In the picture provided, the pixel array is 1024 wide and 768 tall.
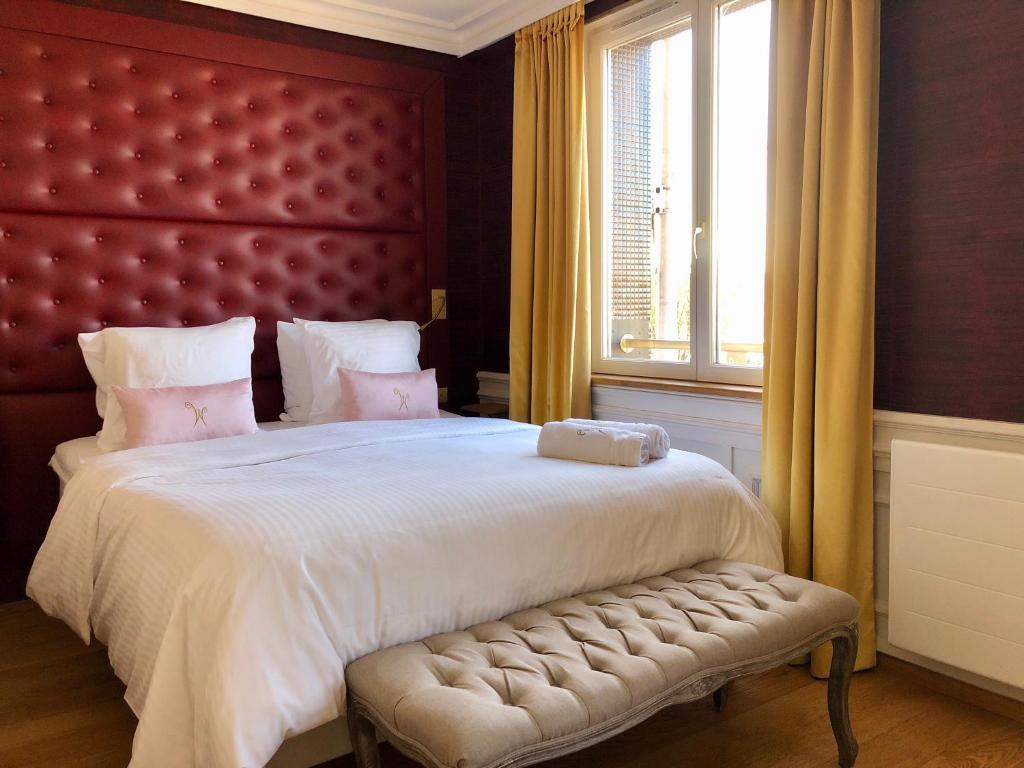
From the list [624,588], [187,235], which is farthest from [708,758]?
[187,235]

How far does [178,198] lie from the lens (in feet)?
11.8

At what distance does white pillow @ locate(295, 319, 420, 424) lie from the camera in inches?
140

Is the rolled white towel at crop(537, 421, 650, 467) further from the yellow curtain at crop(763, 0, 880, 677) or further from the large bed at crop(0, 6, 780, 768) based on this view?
the yellow curtain at crop(763, 0, 880, 677)

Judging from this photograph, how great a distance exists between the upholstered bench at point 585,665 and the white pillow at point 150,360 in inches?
72.1

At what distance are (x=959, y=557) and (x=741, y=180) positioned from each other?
1572 mm

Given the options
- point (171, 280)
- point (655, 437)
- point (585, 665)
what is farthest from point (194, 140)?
point (585, 665)

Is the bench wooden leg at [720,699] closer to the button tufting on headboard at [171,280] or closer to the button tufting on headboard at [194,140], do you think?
the button tufting on headboard at [171,280]

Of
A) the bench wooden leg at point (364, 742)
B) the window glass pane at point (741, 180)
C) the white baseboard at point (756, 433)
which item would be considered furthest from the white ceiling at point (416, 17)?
the bench wooden leg at point (364, 742)

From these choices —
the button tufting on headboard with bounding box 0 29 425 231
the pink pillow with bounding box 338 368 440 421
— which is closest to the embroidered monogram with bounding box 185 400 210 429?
the pink pillow with bounding box 338 368 440 421

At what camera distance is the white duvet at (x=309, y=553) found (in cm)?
168

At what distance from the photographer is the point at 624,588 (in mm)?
2170

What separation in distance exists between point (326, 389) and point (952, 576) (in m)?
2.43

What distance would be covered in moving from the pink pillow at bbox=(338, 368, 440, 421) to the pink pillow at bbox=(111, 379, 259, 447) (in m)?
0.41

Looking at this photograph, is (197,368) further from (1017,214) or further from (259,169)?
(1017,214)
